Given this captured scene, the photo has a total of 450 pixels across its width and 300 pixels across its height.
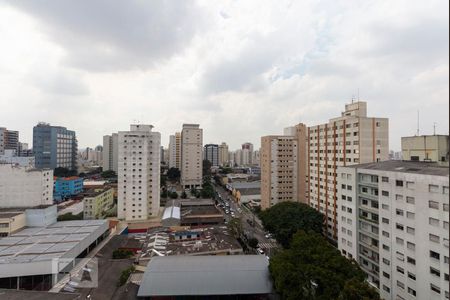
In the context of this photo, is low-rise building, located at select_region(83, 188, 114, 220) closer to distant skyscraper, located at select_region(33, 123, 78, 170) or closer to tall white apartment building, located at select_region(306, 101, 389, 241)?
tall white apartment building, located at select_region(306, 101, 389, 241)

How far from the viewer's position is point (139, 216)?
44.2 metres

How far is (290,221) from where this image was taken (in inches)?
1226

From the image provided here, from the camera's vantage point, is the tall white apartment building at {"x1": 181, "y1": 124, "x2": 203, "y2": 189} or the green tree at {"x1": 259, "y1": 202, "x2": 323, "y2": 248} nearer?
the green tree at {"x1": 259, "y1": 202, "x2": 323, "y2": 248}

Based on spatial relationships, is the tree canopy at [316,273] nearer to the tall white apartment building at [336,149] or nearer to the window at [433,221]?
the window at [433,221]

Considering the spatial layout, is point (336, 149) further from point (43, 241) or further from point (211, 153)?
point (211, 153)

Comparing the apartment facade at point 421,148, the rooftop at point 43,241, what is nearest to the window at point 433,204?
the apartment facade at point 421,148

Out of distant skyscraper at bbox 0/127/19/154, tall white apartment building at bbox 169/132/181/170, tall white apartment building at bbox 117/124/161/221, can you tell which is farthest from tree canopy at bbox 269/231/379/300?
distant skyscraper at bbox 0/127/19/154

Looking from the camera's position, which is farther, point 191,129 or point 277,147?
point 191,129

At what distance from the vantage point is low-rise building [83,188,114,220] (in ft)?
142

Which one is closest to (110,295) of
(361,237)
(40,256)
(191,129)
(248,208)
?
(40,256)

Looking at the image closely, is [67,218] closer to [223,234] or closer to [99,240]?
[99,240]

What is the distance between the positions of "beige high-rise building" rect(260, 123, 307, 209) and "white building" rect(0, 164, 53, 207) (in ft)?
119

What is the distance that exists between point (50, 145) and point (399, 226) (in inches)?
3389

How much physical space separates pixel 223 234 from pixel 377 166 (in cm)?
2004
